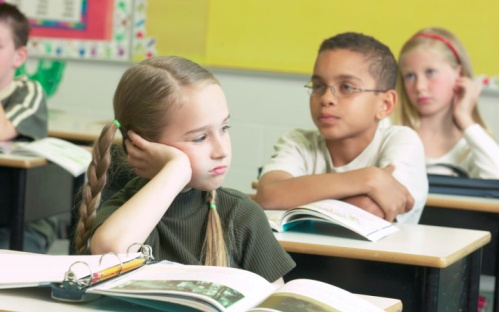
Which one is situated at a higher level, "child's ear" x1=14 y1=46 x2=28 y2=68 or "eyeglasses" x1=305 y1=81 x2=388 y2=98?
"eyeglasses" x1=305 y1=81 x2=388 y2=98

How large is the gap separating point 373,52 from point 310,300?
5.07 feet

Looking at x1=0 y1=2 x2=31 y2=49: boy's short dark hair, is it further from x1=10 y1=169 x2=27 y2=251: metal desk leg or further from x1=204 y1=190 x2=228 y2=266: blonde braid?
x1=204 y1=190 x2=228 y2=266: blonde braid

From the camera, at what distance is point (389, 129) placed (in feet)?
8.72

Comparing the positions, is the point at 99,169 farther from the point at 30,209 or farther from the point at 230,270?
the point at 30,209

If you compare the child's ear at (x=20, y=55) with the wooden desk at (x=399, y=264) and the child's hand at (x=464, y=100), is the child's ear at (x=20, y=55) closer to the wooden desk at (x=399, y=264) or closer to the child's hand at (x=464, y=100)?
the child's hand at (x=464, y=100)

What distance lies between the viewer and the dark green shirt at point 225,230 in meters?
1.69

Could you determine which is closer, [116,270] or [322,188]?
[116,270]

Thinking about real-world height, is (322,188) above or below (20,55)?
below

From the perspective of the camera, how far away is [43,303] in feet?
4.05

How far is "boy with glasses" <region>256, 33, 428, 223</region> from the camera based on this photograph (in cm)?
238

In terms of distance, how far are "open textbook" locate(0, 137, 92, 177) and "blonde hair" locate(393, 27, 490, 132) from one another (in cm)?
114

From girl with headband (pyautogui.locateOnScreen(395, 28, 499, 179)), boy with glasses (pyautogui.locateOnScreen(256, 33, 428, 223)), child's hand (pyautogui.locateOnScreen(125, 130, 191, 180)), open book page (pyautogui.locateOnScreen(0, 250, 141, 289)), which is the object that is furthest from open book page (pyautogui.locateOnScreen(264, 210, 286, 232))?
girl with headband (pyautogui.locateOnScreen(395, 28, 499, 179))

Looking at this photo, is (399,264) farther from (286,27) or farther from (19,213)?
(286,27)

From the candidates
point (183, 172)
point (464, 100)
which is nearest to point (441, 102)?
point (464, 100)
